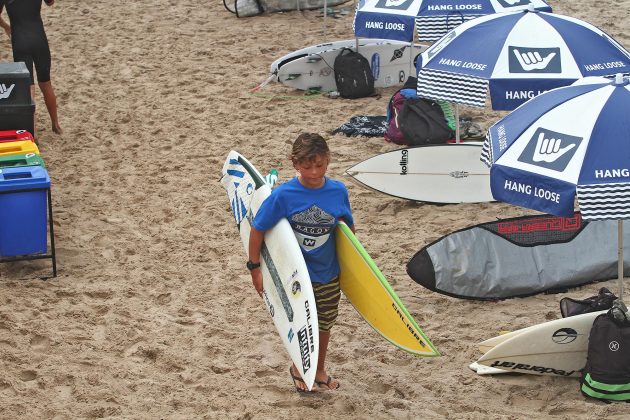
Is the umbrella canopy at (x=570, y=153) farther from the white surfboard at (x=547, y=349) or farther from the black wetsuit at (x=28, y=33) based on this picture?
the black wetsuit at (x=28, y=33)

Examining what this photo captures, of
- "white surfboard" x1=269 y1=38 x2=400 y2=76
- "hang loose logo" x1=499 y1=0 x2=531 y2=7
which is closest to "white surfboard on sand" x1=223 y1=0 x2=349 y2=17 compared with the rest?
"white surfboard" x1=269 y1=38 x2=400 y2=76

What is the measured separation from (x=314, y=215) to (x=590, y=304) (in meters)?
1.69

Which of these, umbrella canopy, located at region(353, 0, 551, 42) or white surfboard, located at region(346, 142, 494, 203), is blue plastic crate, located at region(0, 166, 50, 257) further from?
umbrella canopy, located at region(353, 0, 551, 42)

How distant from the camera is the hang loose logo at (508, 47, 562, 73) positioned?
21.6ft

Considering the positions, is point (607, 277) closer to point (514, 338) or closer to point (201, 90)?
point (514, 338)

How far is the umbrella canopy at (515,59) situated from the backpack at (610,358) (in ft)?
6.40

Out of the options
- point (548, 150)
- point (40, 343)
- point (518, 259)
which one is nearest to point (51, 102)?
point (40, 343)

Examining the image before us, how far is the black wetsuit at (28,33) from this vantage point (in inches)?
341

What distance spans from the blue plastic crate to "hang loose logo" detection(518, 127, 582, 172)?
3118mm

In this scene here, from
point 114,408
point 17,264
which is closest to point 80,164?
point 17,264

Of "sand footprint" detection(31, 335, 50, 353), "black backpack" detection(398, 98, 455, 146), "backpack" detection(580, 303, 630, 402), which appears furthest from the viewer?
"black backpack" detection(398, 98, 455, 146)

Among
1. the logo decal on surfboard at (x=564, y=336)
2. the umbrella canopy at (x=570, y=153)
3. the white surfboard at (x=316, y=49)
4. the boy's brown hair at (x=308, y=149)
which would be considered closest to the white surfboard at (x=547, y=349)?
the logo decal on surfboard at (x=564, y=336)

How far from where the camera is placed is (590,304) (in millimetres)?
5285

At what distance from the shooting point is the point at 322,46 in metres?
10.5
